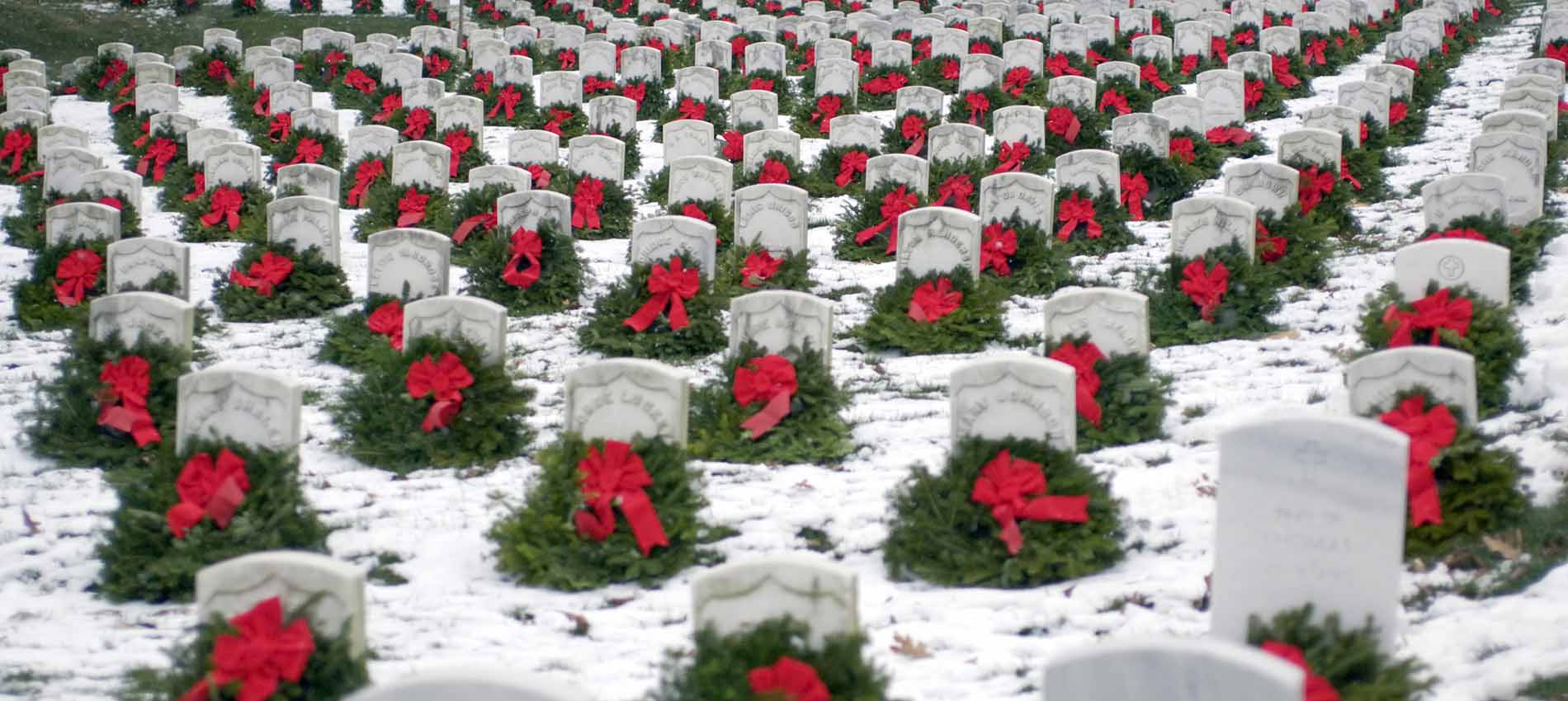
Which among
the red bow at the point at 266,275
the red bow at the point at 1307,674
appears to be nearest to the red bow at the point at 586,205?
the red bow at the point at 266,275

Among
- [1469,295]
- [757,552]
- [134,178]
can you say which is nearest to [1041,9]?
[134,178]

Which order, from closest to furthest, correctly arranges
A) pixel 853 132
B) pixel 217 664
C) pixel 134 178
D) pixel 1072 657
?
pixel 1072 657 < pixel 217 664 < pixel 134 178 < pixel 853 132

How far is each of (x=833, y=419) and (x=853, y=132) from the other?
18.3ft

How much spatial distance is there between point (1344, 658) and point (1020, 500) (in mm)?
Result: 1601

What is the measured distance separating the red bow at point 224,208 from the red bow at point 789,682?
27.4 ft

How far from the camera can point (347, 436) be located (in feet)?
24.1

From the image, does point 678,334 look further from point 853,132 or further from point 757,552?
point 853,132

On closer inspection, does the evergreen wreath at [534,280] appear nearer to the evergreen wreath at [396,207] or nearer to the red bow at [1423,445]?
the evergreen wreath at [396,207]

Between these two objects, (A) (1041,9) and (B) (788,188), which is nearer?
(B) (788,188)

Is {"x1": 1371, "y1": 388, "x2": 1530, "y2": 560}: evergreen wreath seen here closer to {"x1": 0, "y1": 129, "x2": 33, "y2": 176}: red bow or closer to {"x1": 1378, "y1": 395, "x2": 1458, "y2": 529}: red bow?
{"x1": 1378, "y1": 395, "x2": 1458, "y2": 529}: red bow

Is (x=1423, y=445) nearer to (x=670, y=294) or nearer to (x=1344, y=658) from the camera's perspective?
(x=1344, y=658)

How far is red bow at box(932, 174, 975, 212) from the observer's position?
420 inches

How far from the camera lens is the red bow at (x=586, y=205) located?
11.1 meters

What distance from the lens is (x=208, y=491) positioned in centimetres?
586
